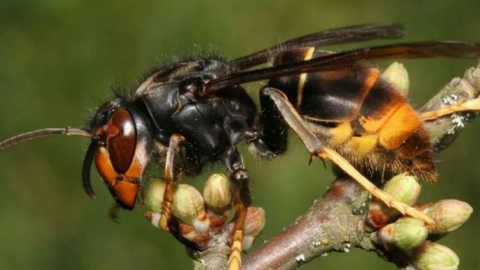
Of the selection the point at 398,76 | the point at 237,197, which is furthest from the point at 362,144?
the point at 237,197

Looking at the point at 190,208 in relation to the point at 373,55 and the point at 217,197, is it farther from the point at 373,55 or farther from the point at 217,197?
the point at 373,55

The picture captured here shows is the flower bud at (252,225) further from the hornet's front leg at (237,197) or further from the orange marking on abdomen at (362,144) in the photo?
the orange marking on abdomen at (362,144)

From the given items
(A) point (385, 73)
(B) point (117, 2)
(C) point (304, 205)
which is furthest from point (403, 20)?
(A) point (385, 73)

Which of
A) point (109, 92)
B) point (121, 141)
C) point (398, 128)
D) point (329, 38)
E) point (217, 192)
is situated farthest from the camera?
point (109, 92)

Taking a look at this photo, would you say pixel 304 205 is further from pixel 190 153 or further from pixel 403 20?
pixel 190 153

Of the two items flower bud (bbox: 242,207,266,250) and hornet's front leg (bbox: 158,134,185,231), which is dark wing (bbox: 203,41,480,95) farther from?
flower bud (bbox: 242,207,266,250)

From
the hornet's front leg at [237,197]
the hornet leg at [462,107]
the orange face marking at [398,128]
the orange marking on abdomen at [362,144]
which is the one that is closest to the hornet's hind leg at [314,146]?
the orange marking on abdomen at [362,144]

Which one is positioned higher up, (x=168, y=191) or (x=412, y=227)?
(x=168, y=191)

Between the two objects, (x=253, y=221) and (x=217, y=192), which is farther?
(x=253, y=221)
